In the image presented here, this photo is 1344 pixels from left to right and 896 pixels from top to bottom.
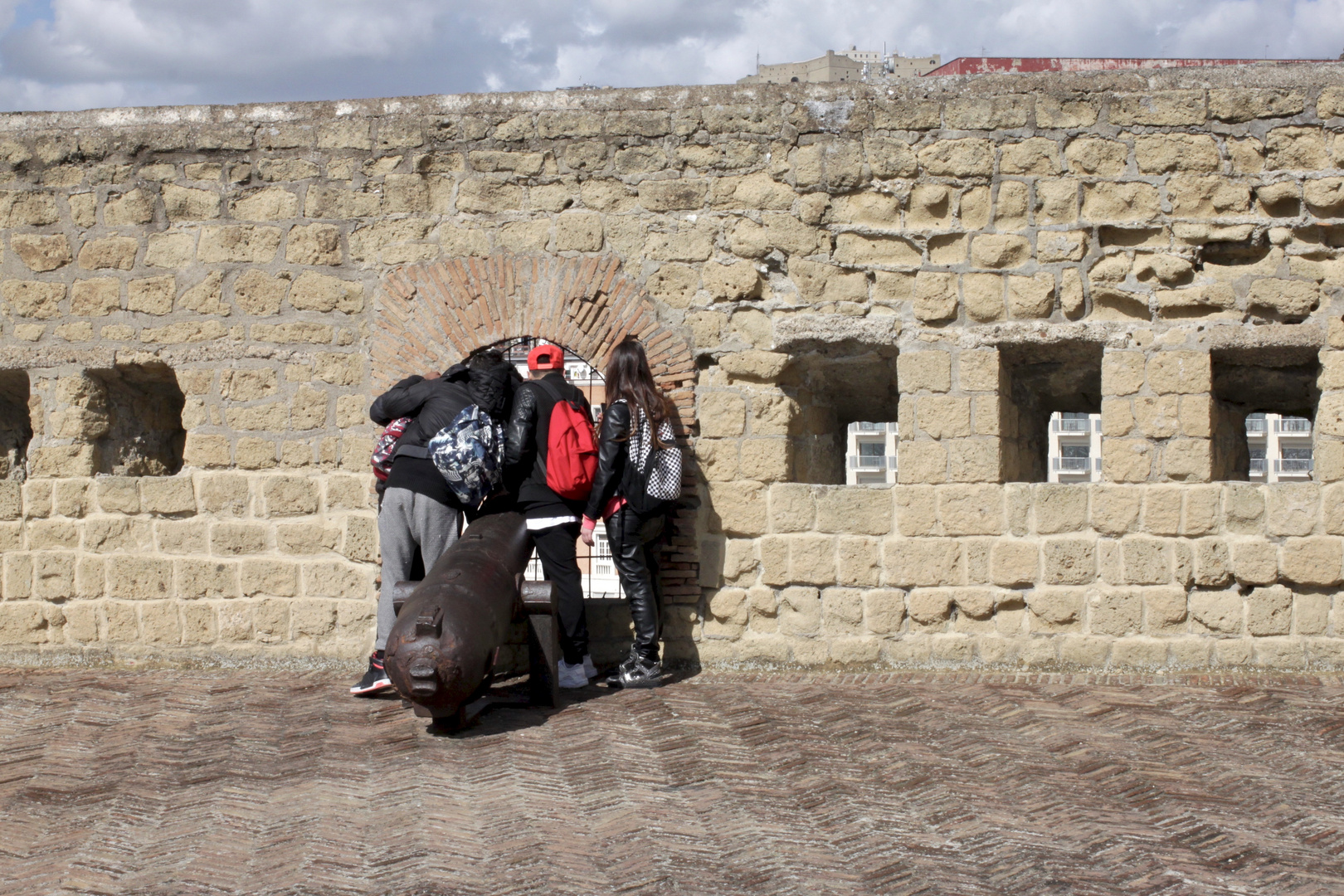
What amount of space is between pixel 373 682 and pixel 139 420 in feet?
9.14

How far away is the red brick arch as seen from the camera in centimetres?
677

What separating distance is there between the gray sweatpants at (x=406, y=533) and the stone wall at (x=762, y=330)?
0.81 m

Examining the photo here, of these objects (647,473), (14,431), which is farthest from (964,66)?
(14,431)

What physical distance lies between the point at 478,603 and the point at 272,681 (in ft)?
6.82

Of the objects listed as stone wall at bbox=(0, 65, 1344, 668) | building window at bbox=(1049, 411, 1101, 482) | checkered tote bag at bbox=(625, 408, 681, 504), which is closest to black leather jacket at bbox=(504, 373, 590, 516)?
checkered tote bag at bbox=(625, 408, 681, 504)

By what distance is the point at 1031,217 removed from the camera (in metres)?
6.55

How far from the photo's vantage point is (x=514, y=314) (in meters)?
6.83

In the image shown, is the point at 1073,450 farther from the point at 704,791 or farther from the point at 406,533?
the point at 704,791

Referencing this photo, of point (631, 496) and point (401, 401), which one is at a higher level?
point (401, 401)

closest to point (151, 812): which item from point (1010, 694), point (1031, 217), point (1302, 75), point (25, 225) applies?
point (1010, 694)

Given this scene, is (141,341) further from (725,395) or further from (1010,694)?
(1010,694)

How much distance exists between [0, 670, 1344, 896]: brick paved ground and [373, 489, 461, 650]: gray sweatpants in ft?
1.65

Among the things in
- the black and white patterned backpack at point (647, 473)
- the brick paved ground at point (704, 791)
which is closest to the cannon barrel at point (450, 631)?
the brick paved ground at point (704, 791)

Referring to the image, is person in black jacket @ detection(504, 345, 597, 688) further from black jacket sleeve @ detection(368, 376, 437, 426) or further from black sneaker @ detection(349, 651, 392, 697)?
black sneaker @ detection(349, 651, 392, 697)
